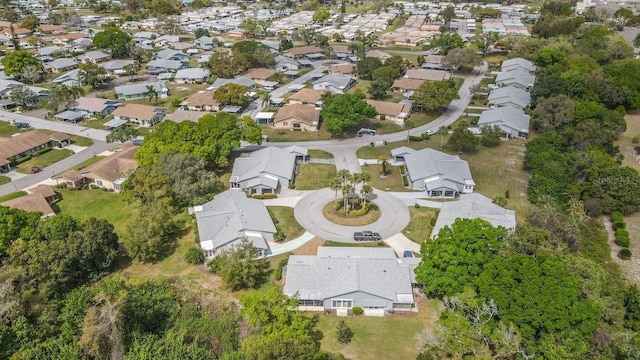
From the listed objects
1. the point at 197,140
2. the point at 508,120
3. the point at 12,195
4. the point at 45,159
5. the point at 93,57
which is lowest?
the point at 45,159

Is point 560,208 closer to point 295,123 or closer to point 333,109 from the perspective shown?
point 333,109

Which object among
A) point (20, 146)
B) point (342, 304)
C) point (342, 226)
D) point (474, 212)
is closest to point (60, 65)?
point (20, 146)

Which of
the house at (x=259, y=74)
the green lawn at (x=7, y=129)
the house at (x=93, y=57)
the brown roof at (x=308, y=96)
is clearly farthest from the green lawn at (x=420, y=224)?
the house at (x=93, y=57)

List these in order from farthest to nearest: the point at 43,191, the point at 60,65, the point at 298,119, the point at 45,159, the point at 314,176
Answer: the point at 60,65
the point at 298,119
the point at 45,159
the point at 314,176
the point at 43,191

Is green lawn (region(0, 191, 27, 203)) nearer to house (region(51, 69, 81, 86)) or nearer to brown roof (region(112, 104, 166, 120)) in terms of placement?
brown roof (region(112, 104, 166, 120))

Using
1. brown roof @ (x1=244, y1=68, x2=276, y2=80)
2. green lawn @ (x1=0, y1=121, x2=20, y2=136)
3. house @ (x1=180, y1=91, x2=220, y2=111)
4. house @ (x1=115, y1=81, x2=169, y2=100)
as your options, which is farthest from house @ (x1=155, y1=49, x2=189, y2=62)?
green lawn @ (x1=0, y1=121, x2=20, y2=136)

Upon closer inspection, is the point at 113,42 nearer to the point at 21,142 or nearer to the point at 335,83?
the point at 21,142

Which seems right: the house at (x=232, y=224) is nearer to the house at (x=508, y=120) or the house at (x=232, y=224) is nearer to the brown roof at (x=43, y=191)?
the brown roof at (x=43, y=191)
